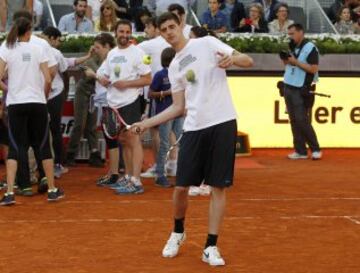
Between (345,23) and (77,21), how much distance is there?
5522 millimetres

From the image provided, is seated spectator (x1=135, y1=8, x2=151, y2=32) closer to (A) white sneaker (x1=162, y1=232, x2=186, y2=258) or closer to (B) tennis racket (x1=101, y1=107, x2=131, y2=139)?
(B) tennis racket (x1=101, y1=107, x2=131, y2=139)

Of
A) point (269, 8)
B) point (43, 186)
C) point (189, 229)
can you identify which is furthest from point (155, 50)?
point (269, 8)

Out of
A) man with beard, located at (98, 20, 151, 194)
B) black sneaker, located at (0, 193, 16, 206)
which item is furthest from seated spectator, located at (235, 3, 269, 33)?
black sneaker, located at (0, 193, 16, 206)

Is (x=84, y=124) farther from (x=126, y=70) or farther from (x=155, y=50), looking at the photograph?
(x=126, y=70)

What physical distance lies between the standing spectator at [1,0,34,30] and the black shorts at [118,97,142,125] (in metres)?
6.45

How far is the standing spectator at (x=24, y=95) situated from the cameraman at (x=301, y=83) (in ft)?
19.2

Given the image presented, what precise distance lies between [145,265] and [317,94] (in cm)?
967

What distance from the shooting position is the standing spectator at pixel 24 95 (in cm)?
1135

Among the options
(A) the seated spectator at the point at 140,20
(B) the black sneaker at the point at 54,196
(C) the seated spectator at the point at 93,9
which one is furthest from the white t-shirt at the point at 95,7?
(B) the black sneaker at the point at 54,196

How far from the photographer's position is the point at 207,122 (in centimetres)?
827

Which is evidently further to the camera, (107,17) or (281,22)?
(281,22)

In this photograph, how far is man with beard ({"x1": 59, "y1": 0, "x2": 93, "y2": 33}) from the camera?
18.4m

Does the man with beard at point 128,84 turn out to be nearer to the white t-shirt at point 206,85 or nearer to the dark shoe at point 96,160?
the dark shoe at point 96,160

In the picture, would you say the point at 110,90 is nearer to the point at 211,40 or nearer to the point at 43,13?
the point at 211,40
